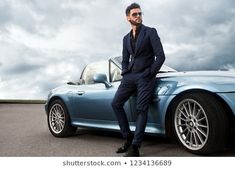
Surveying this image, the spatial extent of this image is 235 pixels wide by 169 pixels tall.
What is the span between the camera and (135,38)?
5.54 meters

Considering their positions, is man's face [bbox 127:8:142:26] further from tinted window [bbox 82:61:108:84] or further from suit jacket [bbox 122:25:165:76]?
tinted window [bbox 82:61:108:84]

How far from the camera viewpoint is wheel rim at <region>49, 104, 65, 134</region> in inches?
300

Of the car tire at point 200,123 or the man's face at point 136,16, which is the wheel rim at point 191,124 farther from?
the man's face at point 136,16

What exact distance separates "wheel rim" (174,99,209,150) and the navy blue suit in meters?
0.42

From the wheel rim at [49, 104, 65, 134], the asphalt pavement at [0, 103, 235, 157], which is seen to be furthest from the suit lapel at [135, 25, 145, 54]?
the wheel rim at [49, 104, 65, 134]

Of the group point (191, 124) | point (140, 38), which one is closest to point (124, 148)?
point (191, 124)

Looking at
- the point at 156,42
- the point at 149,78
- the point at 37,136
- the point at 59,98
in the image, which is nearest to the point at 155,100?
the point at 149,78

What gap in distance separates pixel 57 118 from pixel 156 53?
3003 mm

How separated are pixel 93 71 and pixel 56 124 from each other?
48.6 inches

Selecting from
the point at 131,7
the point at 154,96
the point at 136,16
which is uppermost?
the point at 131,7

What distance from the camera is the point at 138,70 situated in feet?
17.8

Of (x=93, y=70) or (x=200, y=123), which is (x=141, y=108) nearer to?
(x=200, y=123)

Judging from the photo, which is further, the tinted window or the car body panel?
the tinted window
